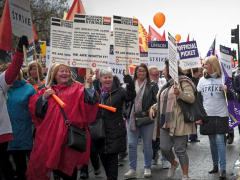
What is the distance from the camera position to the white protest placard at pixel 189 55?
8.97 m

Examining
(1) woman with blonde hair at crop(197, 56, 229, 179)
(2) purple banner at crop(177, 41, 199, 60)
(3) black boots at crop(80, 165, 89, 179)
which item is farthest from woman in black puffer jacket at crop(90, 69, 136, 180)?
(2) purple banner at crop(177, 41, 199, 60)

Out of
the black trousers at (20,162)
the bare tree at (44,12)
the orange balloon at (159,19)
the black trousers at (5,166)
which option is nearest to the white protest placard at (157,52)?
the black trousers at (20,162)

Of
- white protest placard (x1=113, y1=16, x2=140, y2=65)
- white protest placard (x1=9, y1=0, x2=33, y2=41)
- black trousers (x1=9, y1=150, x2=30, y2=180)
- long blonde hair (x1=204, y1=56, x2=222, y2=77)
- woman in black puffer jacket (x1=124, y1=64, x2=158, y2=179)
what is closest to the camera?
white protest placard (x1=9, y1=0, x2=33, y2=41)

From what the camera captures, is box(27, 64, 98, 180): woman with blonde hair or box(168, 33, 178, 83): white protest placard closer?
box(27, 64, 98, 180): woman with blonde hair

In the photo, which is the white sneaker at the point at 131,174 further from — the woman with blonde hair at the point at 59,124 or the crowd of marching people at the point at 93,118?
the woman with blonde hair at the point at 59,124

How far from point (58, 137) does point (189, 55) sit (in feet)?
16.9

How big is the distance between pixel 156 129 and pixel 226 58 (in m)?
2.40

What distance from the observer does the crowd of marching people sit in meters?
4.80

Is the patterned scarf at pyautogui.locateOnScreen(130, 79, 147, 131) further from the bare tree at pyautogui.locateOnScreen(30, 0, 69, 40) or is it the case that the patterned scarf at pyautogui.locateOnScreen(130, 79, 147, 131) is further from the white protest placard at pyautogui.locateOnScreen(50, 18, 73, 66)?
the bare tree at pyautogui.locateOnScreen(30, 0, 69, 40)

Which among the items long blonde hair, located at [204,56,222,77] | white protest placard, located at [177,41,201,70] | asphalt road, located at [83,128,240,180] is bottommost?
asphalt road, located at [83,128,240,180]

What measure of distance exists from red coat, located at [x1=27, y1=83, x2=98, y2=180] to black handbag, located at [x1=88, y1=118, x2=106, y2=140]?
645 millimetres

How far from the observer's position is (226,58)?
320 inches

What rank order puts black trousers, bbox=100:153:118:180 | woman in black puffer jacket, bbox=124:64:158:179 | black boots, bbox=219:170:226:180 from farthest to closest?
woman in black puffer jacket, bbox=124:64:158:179 < black boots, bbox=219:170:226:180 < black trousers, bbox=100:153:118:180

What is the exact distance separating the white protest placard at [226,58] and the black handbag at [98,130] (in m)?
3.24
